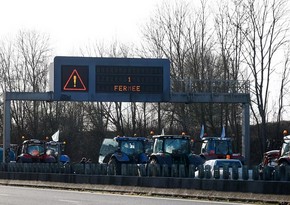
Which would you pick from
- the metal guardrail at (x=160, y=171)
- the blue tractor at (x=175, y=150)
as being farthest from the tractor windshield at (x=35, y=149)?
the blue tractor at (x=175, y=150)

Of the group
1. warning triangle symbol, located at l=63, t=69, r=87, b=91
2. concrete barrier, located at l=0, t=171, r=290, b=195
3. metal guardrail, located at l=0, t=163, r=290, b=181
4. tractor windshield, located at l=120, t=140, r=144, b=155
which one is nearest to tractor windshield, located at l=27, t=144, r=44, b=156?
metal guardrail, located at l=0, t=163, r=290, b=181

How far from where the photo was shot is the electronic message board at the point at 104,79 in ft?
153

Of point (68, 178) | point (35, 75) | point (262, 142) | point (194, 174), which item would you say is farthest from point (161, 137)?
point (35, 75)

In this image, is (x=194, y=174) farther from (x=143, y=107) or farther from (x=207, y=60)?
(x=143, y=107)

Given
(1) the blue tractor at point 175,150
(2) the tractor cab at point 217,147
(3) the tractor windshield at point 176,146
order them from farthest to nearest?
(2) the tractor cab at point 217,147
(3) the tractor windshield at point 176,146
(1) the blue tractor at point 175,150

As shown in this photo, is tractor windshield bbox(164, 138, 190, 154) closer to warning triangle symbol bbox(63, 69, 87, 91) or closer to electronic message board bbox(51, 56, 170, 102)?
electronic message board bbox(51, 56, 170, 102)

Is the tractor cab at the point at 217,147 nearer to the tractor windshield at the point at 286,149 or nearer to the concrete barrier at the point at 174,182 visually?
the concrete barrier at the point at 174,182

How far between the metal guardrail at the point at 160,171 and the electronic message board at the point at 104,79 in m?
4.61

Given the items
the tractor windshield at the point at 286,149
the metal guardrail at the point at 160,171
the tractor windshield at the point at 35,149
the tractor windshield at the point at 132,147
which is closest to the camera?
the metal guardrail at the point at 160,171

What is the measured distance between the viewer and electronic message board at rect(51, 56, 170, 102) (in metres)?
46.7

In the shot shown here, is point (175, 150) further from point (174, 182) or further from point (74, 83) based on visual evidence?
point (174, 182)

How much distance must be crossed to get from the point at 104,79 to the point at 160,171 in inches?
557

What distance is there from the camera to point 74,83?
46969 mm

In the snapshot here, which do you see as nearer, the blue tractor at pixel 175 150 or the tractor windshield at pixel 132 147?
the blue tractor at pixel 175 150
